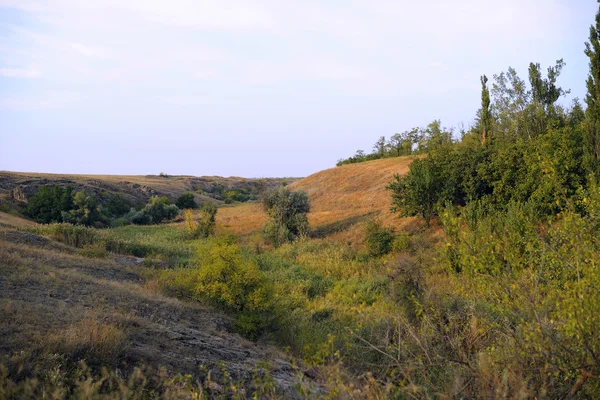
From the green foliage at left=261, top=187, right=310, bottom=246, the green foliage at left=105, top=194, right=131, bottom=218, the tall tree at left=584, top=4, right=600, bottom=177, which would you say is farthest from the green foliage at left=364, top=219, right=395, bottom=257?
the green foliage at left=105, top=194, right=131, bottom=218

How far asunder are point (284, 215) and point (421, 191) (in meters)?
8.45

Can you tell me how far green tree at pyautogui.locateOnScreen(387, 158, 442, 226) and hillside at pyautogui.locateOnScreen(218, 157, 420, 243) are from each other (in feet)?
5.65

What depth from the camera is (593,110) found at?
58.2 ft

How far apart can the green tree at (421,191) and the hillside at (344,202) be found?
5.65 ft

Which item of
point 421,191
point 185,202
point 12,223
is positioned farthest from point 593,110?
point 185,202

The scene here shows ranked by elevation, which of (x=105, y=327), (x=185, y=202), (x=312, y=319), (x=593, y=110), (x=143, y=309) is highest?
(x=593, y=110)

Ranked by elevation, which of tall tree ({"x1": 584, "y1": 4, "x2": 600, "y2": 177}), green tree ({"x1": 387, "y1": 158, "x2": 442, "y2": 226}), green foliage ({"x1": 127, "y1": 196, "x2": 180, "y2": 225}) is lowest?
green foliage ({"x1": 127, "y1": 196, "x2": 180, "y2": 225})

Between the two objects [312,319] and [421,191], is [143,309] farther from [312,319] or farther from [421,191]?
[421,191]

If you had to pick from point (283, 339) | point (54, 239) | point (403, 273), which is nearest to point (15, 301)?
point (283, 339)

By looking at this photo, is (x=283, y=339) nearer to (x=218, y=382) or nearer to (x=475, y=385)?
(x=218, y=382)

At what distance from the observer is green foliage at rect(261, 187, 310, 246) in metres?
25.2

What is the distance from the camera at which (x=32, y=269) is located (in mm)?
9938

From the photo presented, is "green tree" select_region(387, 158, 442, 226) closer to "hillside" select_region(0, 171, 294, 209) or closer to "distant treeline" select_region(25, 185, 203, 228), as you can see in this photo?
"distant treeline" select_region(25, 185, 203, 228)

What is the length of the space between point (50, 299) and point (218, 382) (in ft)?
13.3
